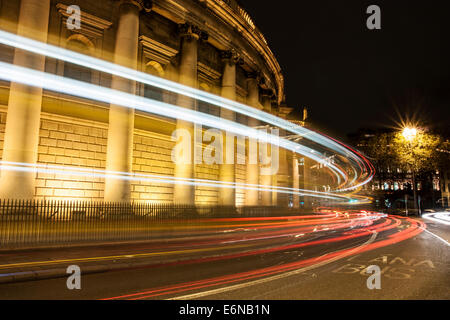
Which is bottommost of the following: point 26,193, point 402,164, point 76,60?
point 26,193

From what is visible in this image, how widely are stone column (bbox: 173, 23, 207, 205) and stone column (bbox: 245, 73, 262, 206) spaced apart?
905 cm

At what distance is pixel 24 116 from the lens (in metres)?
15.2

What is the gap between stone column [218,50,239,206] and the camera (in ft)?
86.0

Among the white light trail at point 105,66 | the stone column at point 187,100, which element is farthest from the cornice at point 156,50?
the white light trail at point 105,66

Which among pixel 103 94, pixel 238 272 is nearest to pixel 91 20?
pixel 103 94

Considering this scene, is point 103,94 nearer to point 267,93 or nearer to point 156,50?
point 156,50

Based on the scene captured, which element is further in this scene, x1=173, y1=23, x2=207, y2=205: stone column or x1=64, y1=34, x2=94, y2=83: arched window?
x1=173, y1=23, x2=207, y2=205: stone column

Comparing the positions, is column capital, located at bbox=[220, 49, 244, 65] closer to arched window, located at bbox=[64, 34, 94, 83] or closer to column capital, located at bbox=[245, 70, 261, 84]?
column capital, located at bbox=[245, 70, 261, 84]

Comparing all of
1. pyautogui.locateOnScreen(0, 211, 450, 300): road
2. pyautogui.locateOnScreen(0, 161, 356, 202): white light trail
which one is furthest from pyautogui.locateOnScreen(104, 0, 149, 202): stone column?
pyautogui.locateOnScreen(0, 211, 450, 300): road

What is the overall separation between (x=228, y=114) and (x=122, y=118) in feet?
35.4
